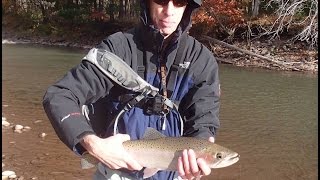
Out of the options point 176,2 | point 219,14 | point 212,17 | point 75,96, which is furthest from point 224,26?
point 75,96

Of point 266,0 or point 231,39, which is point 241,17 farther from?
point 266,0

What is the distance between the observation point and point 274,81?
48.8ft

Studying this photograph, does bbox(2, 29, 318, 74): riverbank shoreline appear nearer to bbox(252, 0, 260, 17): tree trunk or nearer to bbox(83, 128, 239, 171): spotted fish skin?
bbox(252, 0, 260, 17): tree trunk

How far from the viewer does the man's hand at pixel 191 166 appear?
2074 mm

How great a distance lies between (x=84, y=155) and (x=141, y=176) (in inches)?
17.4

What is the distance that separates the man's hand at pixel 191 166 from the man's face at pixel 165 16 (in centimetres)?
66

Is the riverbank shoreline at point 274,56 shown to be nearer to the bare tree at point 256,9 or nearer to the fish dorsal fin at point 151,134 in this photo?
the bare tree at point 256,9

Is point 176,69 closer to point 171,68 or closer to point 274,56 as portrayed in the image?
point 171,68

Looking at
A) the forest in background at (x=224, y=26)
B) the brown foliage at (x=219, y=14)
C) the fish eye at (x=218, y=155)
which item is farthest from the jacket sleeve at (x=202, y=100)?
the brown foliage at (x=219, y=14)

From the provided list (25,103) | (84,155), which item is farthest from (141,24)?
(25,103)

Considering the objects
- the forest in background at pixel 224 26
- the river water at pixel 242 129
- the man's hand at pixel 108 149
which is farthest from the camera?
the forest in background at pixel 224 26

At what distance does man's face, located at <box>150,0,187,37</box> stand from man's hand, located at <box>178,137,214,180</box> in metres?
0.66

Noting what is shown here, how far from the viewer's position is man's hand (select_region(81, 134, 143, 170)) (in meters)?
1.81

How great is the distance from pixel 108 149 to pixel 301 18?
2068 centimetres
